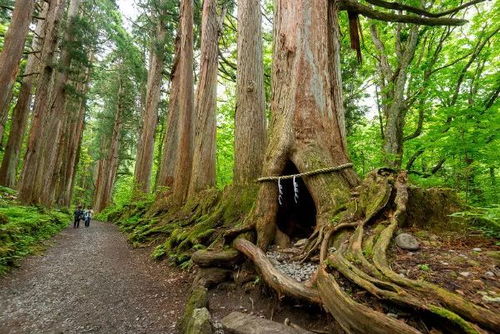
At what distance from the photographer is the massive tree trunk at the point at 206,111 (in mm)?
6941

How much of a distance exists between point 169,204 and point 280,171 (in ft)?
18.7

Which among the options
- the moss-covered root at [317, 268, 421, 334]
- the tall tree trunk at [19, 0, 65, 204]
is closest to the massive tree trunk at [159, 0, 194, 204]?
the tall tree trunk at [19, 0, 65, 204]

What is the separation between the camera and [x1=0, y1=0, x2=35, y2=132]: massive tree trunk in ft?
20.2

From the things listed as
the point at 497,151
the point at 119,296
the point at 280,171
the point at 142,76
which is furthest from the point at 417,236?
the point at 142,76

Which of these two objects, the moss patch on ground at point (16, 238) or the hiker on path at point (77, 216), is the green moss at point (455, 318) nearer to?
the moss patch on ground at point (16, 238)

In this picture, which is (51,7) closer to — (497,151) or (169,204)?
(169,204)

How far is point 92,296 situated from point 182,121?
6.04 meters

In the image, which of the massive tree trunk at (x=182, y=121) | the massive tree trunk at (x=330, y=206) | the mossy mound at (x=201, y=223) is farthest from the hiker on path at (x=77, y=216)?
the massive tree trunk at (x=330, y=206)

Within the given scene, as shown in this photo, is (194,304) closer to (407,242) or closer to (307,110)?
(407,242)

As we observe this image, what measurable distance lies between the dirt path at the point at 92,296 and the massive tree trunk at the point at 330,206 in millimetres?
1167

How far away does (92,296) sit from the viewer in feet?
11.6

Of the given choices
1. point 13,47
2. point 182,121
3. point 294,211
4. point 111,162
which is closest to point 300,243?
point 294,211

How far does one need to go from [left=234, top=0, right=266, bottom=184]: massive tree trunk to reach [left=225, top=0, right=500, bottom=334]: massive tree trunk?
1197 mm

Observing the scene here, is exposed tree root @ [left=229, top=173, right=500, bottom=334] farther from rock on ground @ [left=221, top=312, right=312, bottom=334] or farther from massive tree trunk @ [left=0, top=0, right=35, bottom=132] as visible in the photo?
massive tree trunk @ [left=0, top=0, right=35, bottom=132]
